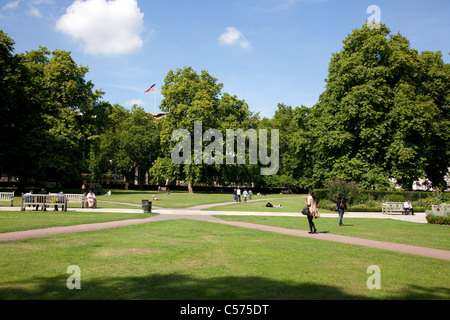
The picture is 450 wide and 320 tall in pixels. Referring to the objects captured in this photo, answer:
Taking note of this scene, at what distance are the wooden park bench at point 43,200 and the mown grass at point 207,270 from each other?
11.8m

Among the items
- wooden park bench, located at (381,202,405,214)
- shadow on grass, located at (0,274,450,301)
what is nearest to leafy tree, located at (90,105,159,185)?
wooden park bench, located at (381,202,405,214)

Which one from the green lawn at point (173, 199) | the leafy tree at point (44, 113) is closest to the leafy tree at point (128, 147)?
the leafy tree at point (44, 113)

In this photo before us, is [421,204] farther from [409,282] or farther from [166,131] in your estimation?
[166,131]

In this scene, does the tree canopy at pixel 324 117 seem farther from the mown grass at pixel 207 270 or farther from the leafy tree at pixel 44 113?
the mown grass at pixel 207 270

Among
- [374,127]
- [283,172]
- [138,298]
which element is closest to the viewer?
[138,298]

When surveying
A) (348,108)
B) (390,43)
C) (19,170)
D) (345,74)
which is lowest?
(19,170)

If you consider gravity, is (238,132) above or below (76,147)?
above

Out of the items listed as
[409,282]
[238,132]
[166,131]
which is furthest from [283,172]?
[409,282]

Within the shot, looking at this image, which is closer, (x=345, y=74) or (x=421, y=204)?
(x=421, y=204)

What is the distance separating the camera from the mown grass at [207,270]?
19.1 feet

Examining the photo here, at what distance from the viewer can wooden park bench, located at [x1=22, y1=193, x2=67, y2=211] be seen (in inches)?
870

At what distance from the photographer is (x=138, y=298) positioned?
5.45m

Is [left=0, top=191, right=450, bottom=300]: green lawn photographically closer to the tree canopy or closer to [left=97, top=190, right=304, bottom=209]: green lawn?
[left=97, top=190, right=304, bottom=209]: green lawn

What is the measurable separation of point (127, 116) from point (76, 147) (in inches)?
1579
